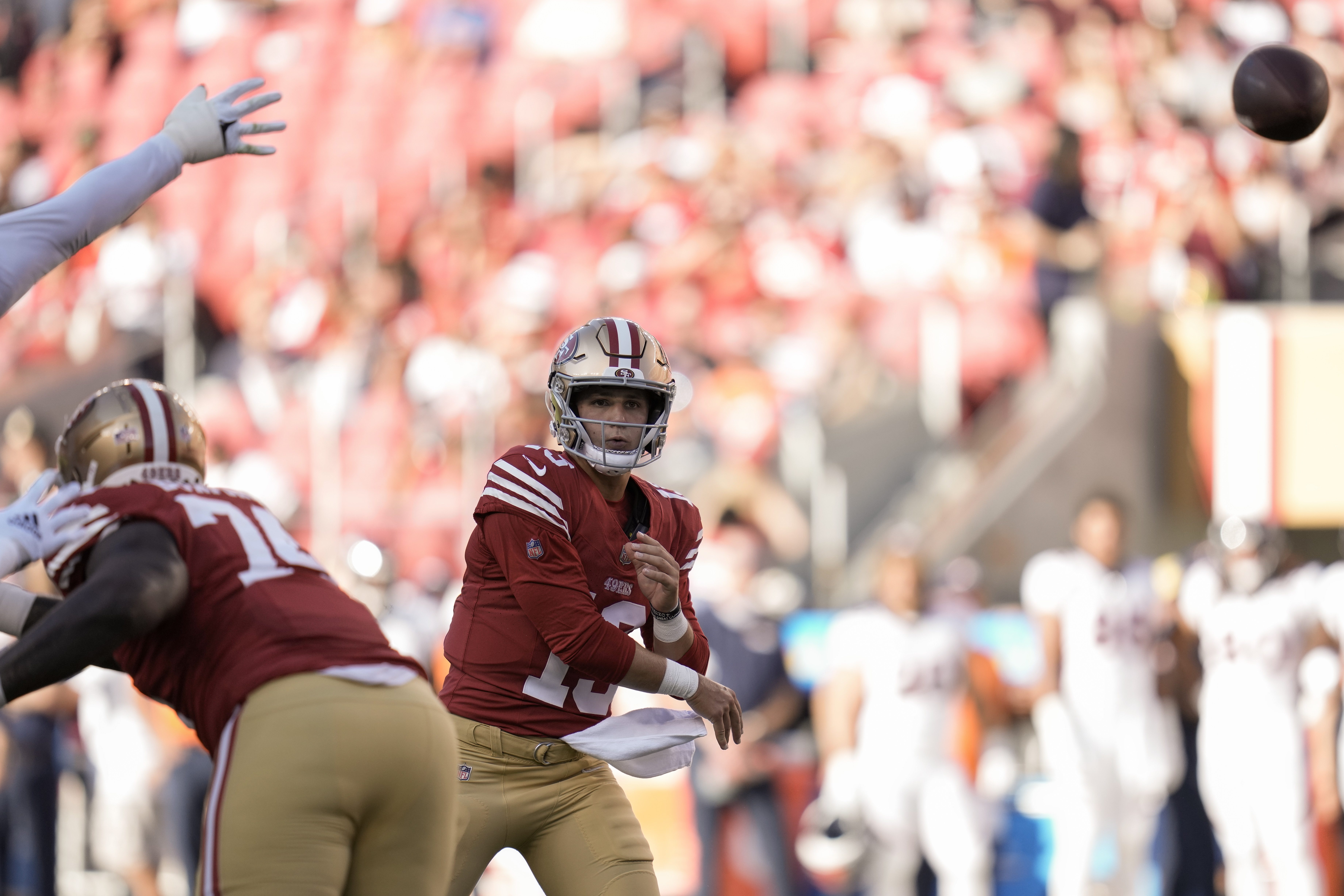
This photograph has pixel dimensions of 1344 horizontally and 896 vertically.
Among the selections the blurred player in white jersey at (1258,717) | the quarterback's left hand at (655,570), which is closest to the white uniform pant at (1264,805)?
the blurred player in white jersey at (1258,717)

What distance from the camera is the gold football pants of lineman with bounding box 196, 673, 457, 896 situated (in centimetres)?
232

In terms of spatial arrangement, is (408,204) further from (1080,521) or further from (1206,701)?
(1206,701)

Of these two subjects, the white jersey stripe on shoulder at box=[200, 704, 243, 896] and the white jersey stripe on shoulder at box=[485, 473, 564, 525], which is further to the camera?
the white jersey stripe on shoulder at box=[485, 473, 564, 525]

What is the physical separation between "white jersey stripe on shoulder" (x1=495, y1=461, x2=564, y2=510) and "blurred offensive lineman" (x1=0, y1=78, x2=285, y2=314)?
784 millimetres

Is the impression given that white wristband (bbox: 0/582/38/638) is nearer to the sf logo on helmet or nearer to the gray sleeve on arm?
the gray sleeve on arm

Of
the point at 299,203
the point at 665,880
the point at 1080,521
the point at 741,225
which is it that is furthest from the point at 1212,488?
the point at 299,203

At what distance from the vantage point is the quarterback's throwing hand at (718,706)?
10.4 ft

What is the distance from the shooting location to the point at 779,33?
1004 centimetres

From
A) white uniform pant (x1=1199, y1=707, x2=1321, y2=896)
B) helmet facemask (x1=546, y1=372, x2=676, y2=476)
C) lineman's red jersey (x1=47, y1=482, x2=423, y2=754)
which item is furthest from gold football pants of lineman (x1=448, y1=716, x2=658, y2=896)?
white uniform pant (x1=1199, y1=707, x2=1321, y2=896)

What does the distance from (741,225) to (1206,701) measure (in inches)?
160

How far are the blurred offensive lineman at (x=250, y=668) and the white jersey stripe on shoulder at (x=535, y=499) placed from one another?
24.0 inches

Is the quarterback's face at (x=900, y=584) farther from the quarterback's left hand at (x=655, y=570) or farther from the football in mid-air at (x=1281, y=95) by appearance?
the quarterback's left hand at (x=655, y=570)

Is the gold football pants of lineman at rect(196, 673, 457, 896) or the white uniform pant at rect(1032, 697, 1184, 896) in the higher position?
the gold football pants of lineman at rect(196, 673, 457, 896)

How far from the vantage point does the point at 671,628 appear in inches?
127
